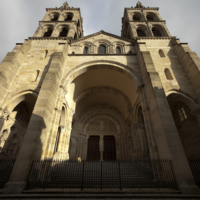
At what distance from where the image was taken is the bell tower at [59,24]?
56.2ft

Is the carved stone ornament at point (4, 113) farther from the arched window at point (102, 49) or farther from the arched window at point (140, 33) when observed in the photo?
the arched window at point (140, 33)

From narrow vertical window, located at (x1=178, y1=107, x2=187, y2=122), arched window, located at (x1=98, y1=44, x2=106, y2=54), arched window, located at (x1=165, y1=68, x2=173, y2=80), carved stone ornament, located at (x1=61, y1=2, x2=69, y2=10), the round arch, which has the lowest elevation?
narrow vertical window, located at (x1=178, y1=107, x2=187, y2=122)

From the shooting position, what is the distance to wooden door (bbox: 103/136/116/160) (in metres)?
15.8

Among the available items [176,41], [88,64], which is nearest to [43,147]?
[88,64]

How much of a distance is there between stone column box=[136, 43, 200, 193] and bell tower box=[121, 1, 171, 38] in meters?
10.4

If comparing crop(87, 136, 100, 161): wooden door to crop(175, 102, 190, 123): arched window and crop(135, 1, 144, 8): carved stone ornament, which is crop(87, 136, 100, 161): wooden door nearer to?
crop(175, 102, 190, 123): arched window

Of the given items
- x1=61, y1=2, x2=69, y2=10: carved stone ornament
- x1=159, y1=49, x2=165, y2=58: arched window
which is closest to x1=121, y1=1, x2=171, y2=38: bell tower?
x1=159, y1=49, x2=165, y2=58: arched window

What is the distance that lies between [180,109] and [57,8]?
25.8 m

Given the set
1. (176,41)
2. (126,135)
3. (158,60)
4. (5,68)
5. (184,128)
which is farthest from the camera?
(126,135)

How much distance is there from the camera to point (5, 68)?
10008mm

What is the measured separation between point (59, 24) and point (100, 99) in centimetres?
1326

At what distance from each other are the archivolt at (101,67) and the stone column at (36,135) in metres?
1.66

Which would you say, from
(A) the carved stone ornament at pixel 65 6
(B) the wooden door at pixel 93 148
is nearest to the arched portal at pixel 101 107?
(B) the wooden door at pixel 93 148

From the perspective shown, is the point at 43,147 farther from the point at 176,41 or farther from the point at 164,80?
the point at 176,41
